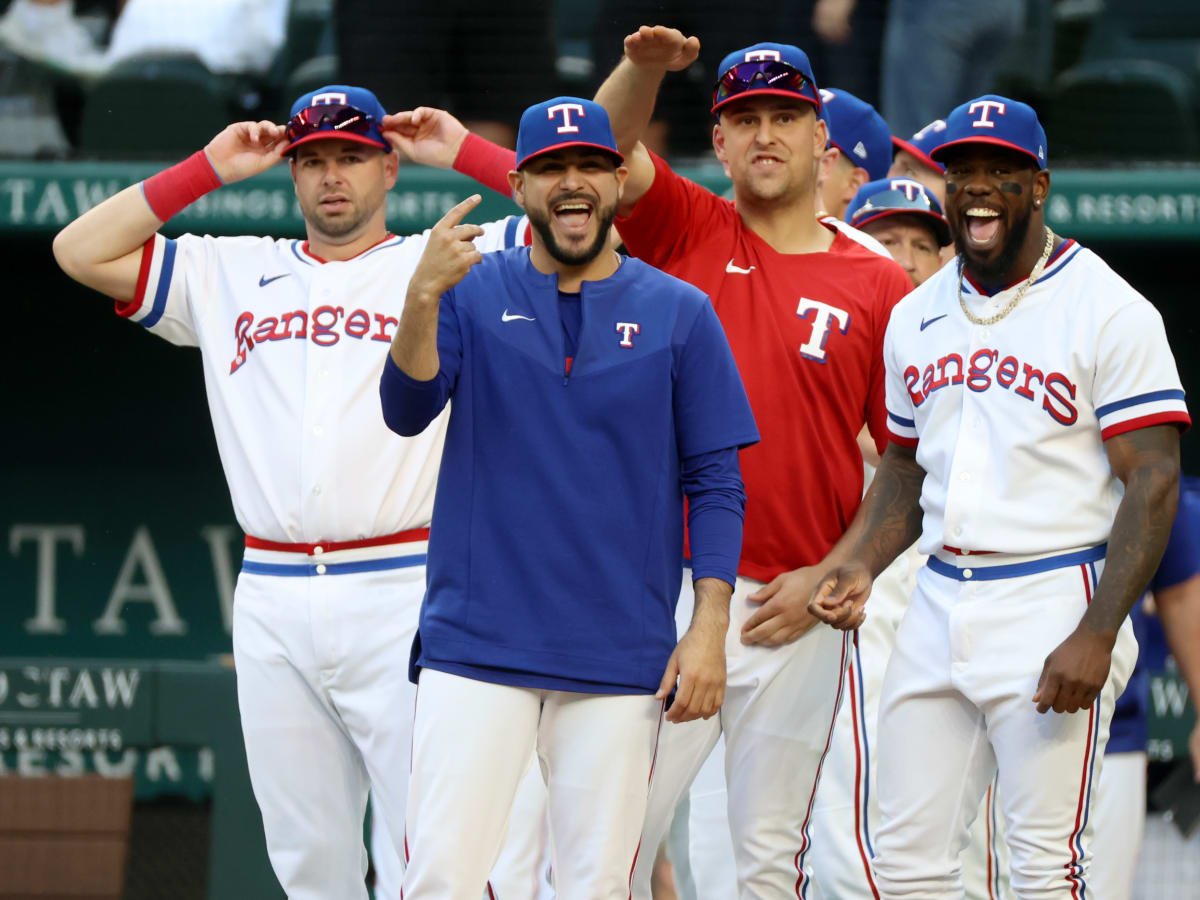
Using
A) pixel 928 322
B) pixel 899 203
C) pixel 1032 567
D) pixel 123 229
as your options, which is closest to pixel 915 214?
pixel 899 203

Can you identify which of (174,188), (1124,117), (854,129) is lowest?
(174,188)

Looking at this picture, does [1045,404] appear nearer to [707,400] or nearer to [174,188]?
[707,400]

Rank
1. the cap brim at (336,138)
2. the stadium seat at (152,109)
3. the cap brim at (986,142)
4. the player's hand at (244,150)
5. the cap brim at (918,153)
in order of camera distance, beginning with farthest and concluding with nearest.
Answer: the stadium seat at (152,109) → the cap brim at (918,153) → the player's hand at (244,150) → the cap brim at (336,138) → the cap brim at (986,142)

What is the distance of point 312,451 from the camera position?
12.0 ft

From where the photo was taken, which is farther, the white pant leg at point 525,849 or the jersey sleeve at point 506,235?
the jersey sleeve at point 506,235

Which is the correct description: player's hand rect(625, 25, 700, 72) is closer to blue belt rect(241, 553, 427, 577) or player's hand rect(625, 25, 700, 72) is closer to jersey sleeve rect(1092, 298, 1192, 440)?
jersey sleeve rect(1092, 298, 1192, 440)

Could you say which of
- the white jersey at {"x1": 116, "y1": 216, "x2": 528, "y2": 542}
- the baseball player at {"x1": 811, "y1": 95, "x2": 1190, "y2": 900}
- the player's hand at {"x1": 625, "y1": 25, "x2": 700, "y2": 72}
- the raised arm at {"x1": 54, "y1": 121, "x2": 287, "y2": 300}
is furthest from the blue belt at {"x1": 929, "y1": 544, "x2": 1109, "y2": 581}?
the raised arm at {"x1": 54, "y1": 121, "x2": 287, "y2": 300}

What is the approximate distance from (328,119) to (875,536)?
60.7 inches

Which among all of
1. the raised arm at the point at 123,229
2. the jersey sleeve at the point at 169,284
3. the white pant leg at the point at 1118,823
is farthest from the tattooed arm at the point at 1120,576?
the raised arm at the point at 123,229

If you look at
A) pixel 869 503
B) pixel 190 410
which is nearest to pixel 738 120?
pixel 869 503

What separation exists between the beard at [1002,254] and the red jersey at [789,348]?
0.37 metres

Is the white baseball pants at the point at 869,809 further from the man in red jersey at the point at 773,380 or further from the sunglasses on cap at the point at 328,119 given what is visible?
the sunglasses on cap at the point at 328,119

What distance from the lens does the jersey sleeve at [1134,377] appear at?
294 centimetres

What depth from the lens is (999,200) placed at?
3.13 meters
